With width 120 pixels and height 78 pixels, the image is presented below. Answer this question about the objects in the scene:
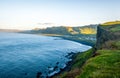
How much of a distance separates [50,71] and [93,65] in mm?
50505

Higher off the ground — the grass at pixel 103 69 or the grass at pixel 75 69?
the grass at pixel 103 69

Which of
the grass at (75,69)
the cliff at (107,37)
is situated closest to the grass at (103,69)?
the grass at (75,69)

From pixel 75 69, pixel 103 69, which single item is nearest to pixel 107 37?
pixel 75 69

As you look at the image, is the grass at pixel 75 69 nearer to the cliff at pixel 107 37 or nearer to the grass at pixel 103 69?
the grass at pixel 103 69

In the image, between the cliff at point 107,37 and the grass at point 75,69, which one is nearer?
the grass at point 75,69

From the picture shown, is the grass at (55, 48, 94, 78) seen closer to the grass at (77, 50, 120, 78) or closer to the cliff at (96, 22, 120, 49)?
the grass at (77, 50, 120, 78)

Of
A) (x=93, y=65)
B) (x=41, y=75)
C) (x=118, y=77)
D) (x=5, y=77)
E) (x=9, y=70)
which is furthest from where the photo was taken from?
(x=9, y=70)

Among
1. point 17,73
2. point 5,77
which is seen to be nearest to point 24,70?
point 17,73

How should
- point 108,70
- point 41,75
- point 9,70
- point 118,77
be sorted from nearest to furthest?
point 118,77
point 108,70
point 41,75
point 9,70

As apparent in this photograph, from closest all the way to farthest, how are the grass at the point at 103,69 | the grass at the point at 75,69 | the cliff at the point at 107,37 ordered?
the grass at the point at 103,69 → the grass at the point at 75,69 → the cliff at the point at 107,37

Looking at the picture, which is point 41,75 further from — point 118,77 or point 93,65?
point 118,77

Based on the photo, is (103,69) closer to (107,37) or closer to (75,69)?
(75,69)

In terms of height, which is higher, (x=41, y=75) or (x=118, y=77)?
(x=118, y=77)

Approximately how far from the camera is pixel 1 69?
8056 cm
